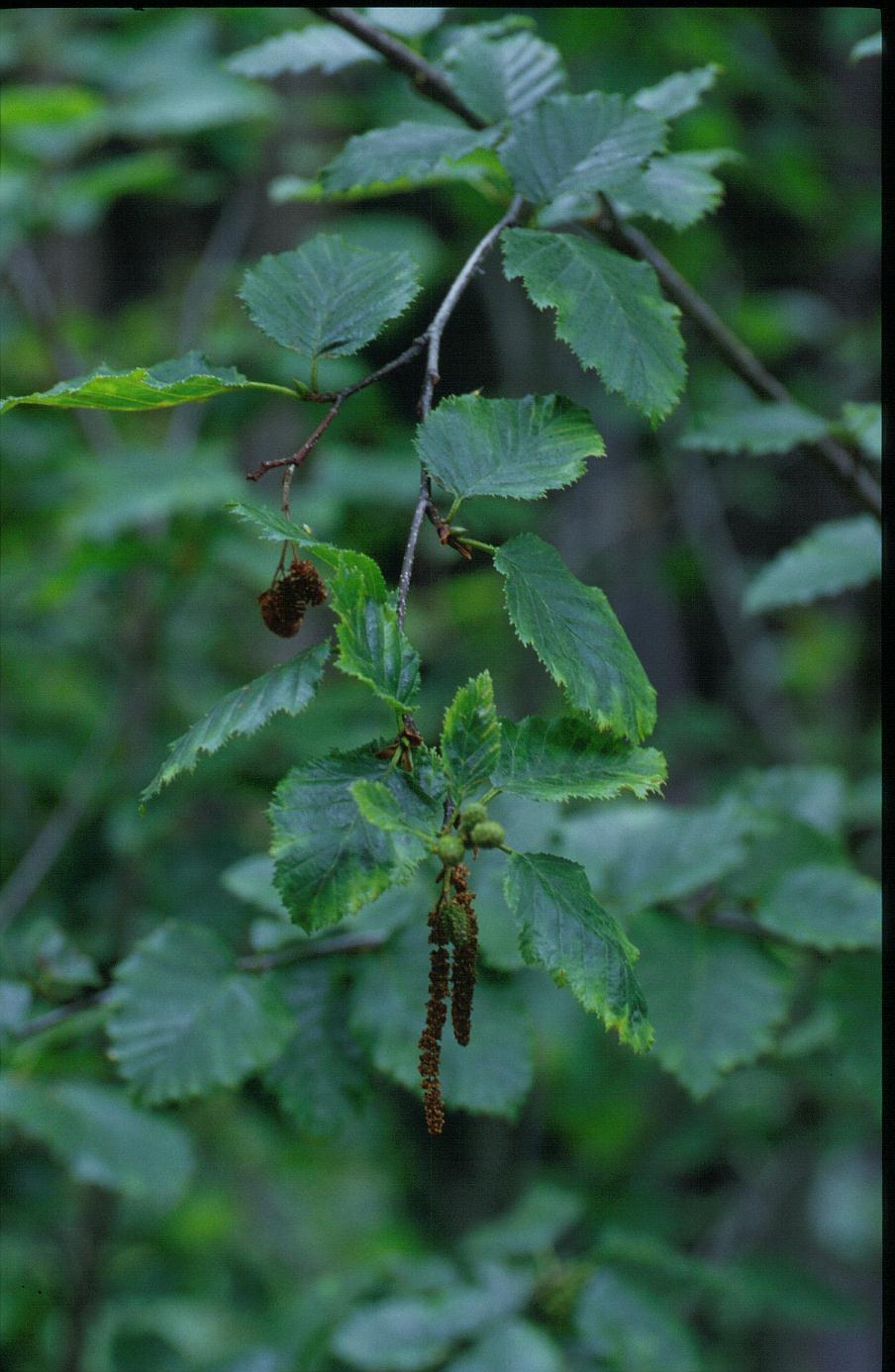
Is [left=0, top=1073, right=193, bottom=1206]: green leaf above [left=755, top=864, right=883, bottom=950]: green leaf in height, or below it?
below

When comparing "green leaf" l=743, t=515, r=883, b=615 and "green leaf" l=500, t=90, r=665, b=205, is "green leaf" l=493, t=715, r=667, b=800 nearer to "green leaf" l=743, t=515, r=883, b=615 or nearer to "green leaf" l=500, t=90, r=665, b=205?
"green leaf" l=500, t=90, r=665, b=205

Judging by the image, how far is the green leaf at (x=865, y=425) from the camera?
95cm

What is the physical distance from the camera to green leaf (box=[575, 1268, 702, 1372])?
3.38 feet

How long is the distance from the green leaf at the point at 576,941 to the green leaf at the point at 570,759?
38 mm

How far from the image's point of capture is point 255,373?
205 cm

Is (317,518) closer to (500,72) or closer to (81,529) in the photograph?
(81,529)

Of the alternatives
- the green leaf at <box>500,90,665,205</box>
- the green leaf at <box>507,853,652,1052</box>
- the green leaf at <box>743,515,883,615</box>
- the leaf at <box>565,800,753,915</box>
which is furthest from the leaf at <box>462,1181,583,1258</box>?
the green leaf at <box>500,90,665,205</box>

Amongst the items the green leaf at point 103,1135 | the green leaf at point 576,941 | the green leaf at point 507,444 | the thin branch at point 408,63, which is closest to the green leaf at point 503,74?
the thin branch at point 408,63

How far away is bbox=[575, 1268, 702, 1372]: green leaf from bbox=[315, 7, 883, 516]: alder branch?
0.78 m

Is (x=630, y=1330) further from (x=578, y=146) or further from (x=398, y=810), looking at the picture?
(x=578, y=146)

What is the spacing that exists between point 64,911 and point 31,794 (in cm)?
28

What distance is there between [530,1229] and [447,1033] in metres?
0.53

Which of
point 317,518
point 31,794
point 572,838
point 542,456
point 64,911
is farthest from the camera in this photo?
point 31,794

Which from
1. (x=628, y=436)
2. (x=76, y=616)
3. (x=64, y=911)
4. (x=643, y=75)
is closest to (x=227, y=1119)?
(x=64, y=911)
